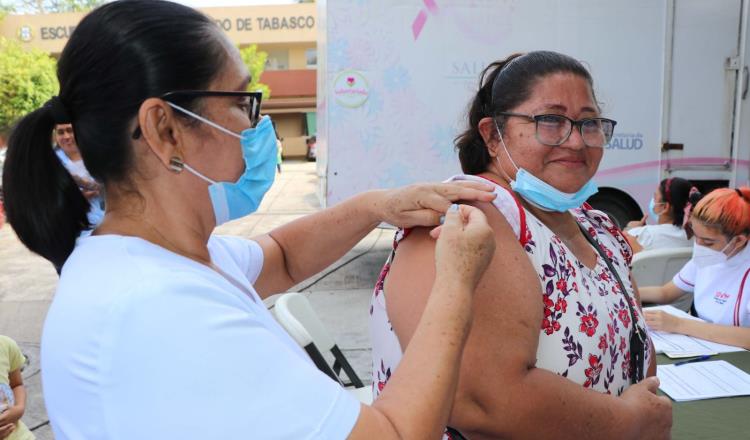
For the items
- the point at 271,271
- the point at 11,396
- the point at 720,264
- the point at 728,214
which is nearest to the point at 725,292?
the point at 720,264

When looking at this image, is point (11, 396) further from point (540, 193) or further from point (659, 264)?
point (659, 264)

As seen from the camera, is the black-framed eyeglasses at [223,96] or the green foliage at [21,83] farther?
the green foliage at [21,83]

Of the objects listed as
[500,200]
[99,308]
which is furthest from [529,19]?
[99,308]

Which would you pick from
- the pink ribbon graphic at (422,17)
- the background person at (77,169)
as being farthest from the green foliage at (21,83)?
the background person at (77,169)

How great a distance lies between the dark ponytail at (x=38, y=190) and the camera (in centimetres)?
109

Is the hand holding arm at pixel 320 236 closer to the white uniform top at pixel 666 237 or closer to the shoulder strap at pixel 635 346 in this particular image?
the shoulder strap at pixel 635 346

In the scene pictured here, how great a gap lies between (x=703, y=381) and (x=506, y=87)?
1375 millimetres

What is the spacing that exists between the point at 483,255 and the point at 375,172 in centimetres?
463

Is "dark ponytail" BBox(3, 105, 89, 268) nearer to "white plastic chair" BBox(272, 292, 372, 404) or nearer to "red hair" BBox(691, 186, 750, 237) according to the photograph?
"white plastic chair" BBox(272, 292, 372, 404)

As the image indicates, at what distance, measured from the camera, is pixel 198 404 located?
2.64 feet

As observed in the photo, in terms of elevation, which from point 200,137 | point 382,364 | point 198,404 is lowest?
point 382,364

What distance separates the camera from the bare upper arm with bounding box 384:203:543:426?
50.3 inches

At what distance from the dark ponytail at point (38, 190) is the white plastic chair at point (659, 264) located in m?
3.66

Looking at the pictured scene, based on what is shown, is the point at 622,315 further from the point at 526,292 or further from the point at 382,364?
the point at 382,364
